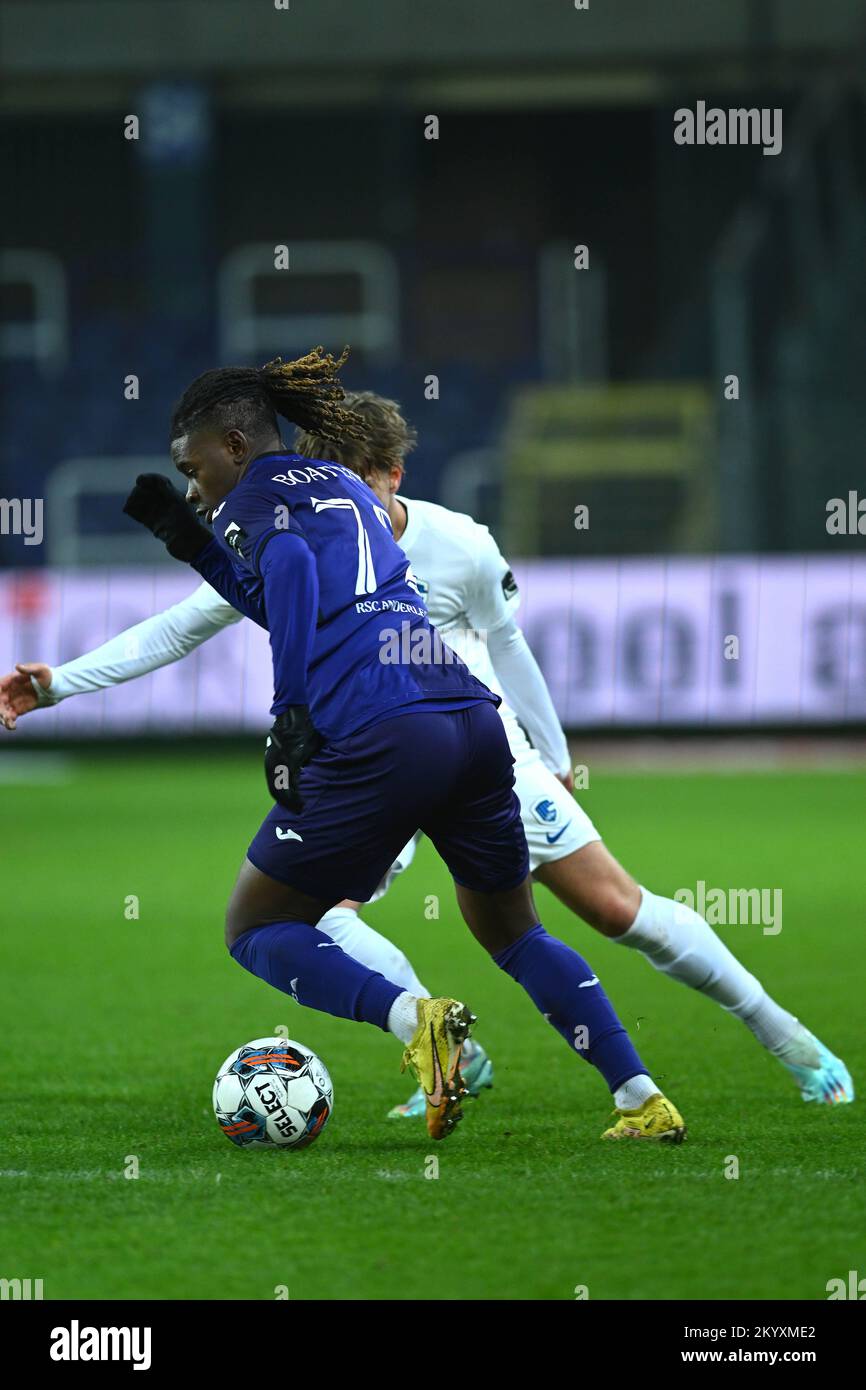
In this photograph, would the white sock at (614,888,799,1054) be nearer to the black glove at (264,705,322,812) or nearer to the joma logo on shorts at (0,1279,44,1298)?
the black glove at (264,705,322,812)

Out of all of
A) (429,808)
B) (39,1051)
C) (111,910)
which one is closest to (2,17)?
(111,910)

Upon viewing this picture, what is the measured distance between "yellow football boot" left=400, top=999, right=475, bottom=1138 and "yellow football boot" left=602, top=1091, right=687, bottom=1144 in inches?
23.2

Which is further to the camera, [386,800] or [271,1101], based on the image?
[271,1101]

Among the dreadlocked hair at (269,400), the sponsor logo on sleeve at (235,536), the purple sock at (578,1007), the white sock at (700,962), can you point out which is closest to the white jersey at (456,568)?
the dreadlocked hair at (269,400)

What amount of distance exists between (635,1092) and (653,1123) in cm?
9

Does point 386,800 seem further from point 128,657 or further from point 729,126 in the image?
point 729,126

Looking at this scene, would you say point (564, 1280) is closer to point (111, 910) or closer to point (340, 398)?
point (340, 398)

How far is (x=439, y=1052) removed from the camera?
430 cm

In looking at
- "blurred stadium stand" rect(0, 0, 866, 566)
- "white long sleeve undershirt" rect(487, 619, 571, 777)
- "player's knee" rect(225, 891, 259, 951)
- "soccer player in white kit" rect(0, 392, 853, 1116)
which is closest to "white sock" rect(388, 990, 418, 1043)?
"player's knee" rect(225, 891, 259, 951)

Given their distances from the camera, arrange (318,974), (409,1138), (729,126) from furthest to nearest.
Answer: (729,126)
(409,1138)
(318,974)

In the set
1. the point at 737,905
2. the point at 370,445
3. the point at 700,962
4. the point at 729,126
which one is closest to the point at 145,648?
the point at 370,445

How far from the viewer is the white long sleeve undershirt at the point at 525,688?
5293mm

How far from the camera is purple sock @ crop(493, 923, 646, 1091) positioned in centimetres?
478

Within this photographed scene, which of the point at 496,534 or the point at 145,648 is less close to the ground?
the point at 496,534
